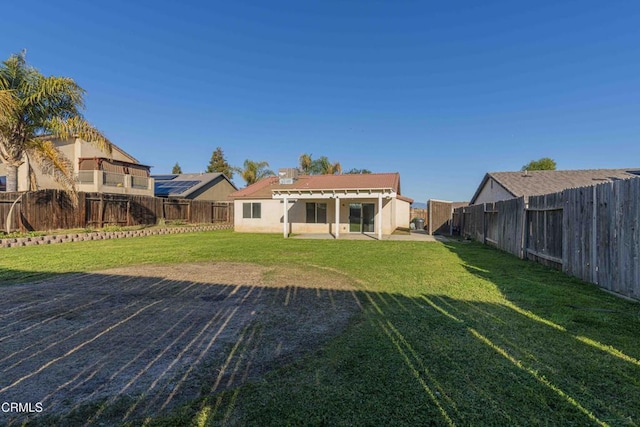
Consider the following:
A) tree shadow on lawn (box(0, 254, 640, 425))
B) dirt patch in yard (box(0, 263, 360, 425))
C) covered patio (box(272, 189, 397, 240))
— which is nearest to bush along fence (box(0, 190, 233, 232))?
covered patio (box(272, 189, 397, 240))

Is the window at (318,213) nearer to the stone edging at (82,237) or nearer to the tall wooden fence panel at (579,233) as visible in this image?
the stone edging at (82,237)

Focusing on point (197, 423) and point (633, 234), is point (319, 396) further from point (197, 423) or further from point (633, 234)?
point (633, 234)

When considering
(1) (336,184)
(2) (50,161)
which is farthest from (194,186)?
(1) (336,184)

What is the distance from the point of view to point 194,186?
28547 mm

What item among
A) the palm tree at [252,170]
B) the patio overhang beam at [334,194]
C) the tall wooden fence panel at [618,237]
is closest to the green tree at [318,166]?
the palm tree at [252,170]

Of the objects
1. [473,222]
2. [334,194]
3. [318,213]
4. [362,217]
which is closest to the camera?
[473,222]

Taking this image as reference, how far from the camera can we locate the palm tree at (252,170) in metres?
36.9

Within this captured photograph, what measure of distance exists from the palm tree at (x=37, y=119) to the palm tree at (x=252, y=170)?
22800 millimetres

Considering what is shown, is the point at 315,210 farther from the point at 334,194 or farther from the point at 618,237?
the point at 618,237

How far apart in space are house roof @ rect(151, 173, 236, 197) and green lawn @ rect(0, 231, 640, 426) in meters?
25.5

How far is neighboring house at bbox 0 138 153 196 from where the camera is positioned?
21.9 m

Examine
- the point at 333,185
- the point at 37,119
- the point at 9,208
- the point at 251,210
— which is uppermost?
the point at 37,119

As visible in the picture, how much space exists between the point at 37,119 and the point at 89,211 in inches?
190

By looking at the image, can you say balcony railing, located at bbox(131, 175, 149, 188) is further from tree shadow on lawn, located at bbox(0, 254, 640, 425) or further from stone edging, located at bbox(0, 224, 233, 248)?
tree shadow on lawn, located at bbox(0, 254, 640, 425)
